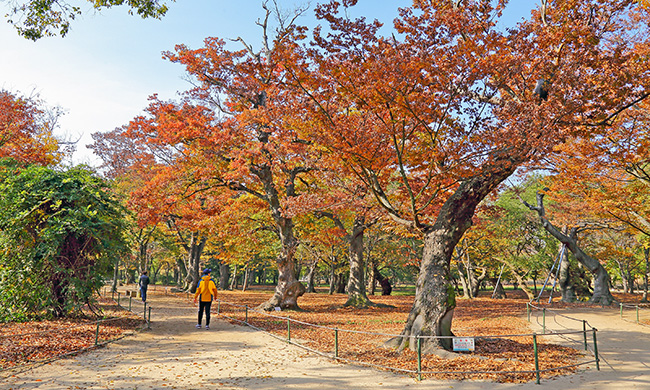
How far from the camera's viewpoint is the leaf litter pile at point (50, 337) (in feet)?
25.5

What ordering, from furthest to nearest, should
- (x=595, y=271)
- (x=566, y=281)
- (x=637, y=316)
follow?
(x=566, y=281) < (x=595, y=271) < (x=637, y=316)

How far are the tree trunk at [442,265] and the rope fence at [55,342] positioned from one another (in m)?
7.24

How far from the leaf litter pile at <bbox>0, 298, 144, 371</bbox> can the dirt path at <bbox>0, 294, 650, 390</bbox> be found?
508 mm

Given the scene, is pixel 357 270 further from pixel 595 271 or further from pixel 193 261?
pixel 193 261

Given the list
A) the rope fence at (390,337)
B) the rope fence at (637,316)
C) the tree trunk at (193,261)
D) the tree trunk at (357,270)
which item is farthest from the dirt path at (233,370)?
the tree trunk at (193,261)

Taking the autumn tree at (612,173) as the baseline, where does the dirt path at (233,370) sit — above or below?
below

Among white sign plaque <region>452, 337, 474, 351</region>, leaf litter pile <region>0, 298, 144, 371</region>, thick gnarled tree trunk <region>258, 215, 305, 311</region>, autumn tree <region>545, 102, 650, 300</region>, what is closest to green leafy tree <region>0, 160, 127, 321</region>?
leaf litter pile <region>0, 298, 144, 371</region>

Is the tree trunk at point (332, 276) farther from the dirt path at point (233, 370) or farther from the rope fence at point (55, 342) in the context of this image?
the rope fence at point (55, 342)

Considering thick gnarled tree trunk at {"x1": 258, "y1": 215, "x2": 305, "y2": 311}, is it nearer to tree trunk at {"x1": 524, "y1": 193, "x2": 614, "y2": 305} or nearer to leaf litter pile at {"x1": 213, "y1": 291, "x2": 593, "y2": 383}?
→ leaf litter pile at {"x1": 213, "y1": 291, "x2": 593, "y2": 383}

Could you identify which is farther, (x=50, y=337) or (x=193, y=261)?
(x=193, y=261)

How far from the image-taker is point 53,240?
10852 mm

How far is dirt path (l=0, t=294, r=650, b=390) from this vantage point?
6754 mm

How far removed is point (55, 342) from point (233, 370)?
4.55 meters

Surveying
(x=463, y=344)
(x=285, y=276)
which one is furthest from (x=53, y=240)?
(x=463, y=344)
